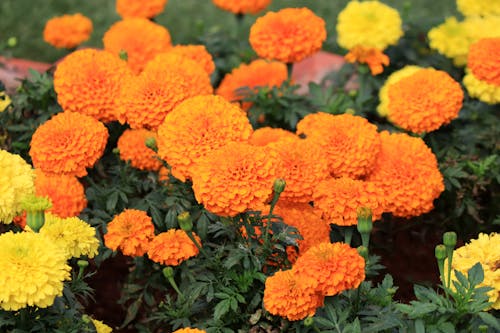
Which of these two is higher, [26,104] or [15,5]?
[26,104]

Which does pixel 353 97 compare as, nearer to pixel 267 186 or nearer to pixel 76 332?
pixel 267 186

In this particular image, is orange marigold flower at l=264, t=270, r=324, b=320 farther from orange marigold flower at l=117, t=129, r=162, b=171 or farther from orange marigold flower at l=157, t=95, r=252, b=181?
orange marigold flower at l=117, t=129, r=162, b=171

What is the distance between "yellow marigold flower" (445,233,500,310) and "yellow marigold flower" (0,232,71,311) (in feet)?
3.34

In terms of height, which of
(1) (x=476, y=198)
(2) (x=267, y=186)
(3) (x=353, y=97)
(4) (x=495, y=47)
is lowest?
(1) (x=476, y=198)

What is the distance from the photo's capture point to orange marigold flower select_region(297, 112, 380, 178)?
103 inches

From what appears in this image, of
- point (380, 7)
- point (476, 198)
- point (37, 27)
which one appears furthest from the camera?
point (37, 27)

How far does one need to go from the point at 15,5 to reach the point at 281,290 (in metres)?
4.63

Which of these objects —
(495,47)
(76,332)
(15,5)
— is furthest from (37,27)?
(76,332)

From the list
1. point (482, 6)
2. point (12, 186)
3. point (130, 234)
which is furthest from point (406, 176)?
point (482, 6)

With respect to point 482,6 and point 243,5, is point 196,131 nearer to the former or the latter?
point 243,5

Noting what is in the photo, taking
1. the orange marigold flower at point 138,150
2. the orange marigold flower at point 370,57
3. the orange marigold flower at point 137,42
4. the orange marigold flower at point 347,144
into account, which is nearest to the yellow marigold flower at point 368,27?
the orange marigold flower at point 370,57

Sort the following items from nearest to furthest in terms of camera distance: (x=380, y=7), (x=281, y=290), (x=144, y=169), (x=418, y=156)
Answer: (x=281, y=290)
(x=418, y=156)
(x=144, y=169)
(x=380, y=7)

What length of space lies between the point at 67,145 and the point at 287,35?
960 mm

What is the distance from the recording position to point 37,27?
19.2 feet
